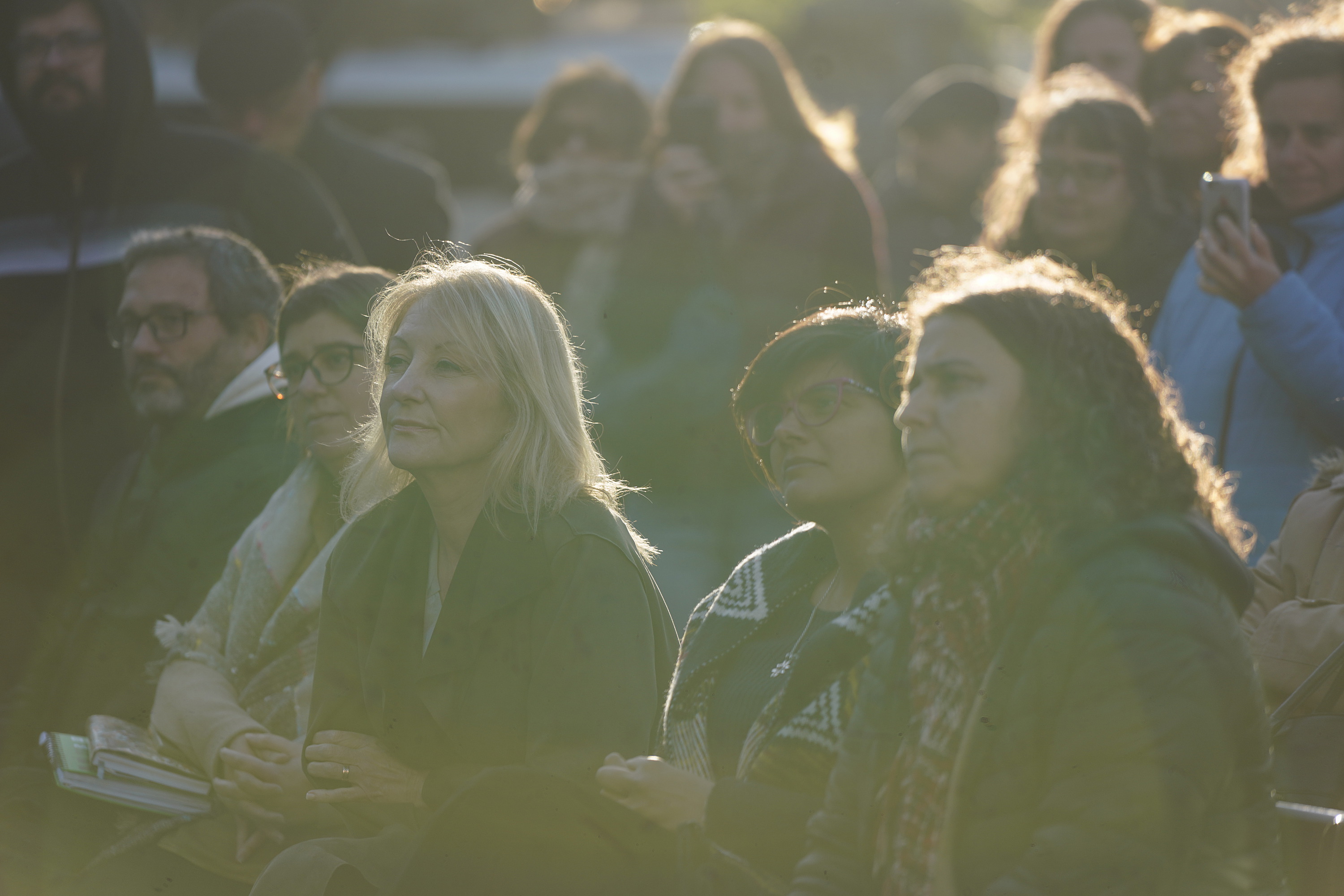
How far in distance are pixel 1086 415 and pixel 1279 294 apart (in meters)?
1.48

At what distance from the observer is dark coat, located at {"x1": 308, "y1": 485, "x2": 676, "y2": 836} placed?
2.58 meters

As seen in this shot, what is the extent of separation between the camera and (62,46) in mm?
4551

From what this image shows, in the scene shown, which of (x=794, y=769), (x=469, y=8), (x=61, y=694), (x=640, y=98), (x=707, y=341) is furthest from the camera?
(x=469, y=8)

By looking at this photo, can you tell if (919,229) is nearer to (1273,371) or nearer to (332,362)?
(1273,371)

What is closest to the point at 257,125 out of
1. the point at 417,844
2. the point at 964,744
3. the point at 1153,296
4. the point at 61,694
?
the point at 61,694

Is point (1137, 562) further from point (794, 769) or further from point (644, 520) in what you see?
point (644, 520)

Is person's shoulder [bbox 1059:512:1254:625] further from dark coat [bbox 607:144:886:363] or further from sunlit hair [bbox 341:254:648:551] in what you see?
dark coat [bbox 607:144:886:363]

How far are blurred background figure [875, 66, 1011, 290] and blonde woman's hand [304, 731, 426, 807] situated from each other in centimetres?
326

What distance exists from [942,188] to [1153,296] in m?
1.72

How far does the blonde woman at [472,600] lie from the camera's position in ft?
8.49

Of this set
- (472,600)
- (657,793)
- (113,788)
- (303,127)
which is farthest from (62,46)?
(657,793)

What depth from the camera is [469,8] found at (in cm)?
→ 1317

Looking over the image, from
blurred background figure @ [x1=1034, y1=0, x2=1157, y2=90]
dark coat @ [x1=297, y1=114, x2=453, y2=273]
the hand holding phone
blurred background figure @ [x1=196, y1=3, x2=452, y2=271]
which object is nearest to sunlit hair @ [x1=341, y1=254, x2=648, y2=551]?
the hand holding phone

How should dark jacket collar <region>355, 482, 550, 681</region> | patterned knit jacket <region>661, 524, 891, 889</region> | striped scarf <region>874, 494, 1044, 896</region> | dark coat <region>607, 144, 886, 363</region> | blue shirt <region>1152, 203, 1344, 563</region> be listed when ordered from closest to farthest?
1. striped scarf <region>874, 494, 1044, 896</region>
2. patterned knit jacket <region>661, 524, 891, 889</region>
3. dark jacket collar <region>355, 482, 550, 681</region>
4. blue shirt <region>1152, 203, 1344, 563</region>
5. dark coat <region>607, 144, 886, 363</region>
